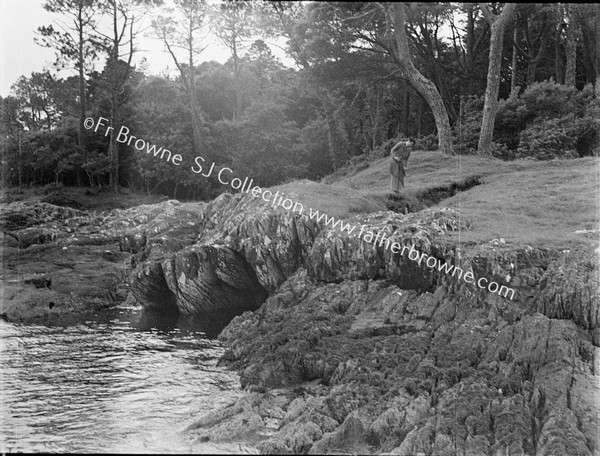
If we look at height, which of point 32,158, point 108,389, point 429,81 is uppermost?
point 429,81

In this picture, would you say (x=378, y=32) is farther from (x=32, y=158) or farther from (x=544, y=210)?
(x=32, y=158)

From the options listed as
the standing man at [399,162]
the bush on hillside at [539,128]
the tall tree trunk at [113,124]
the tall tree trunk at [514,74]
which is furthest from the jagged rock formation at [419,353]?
the tall tree trunk at [113,124]

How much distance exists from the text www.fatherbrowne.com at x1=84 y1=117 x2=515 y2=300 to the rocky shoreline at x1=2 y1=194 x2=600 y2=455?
0.18 metres

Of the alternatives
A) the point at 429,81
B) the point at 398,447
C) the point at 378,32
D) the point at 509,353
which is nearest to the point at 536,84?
the point at 429,81

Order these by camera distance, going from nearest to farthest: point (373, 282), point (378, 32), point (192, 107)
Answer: point (373, 282) → point (378, 32) → point (192, 107)

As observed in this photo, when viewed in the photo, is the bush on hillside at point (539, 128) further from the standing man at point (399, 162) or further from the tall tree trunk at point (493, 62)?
the standing man at point (399, 162)

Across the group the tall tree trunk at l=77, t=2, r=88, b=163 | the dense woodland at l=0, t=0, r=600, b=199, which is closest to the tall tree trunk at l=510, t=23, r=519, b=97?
the dense woodland at l=0, t=0, r=600, b=199

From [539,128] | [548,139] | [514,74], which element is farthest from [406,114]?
[548,139]

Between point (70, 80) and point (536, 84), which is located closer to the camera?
point (536, 84)

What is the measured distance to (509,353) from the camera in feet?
35.5

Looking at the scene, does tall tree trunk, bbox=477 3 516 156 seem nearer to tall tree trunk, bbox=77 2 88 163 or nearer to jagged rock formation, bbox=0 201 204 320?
jagged rock formation, bbox=0 201 204 320

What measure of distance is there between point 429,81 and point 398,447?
48.6ft

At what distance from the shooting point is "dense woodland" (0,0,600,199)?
18016 mm

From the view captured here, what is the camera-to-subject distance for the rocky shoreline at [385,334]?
9.16 meters
